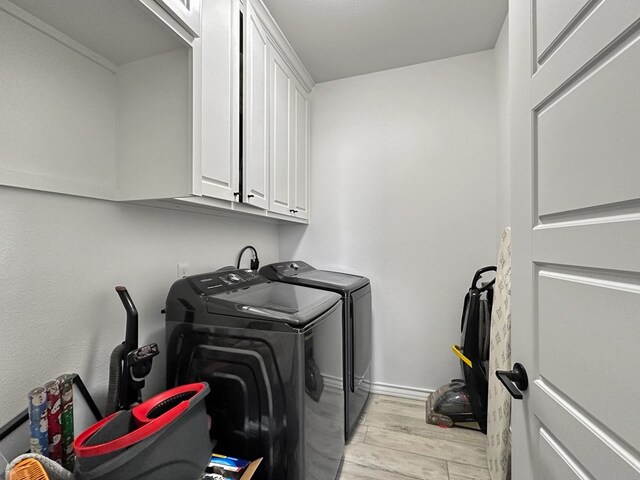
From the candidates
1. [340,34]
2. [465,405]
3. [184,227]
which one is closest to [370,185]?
[340,34]

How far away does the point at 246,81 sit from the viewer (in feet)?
4.85

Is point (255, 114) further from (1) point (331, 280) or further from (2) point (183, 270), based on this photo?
(1) point (331, 280)

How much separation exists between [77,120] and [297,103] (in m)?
1.57

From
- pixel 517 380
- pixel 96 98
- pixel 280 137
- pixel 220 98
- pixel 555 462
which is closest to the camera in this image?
pixel 555 462

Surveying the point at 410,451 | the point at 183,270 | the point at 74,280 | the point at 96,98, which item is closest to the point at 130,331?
the point at 74,280

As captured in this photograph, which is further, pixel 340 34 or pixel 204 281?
pixel 340 34

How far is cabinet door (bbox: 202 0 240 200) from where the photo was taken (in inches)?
45.9

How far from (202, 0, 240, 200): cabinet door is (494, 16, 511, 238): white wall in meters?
1.68

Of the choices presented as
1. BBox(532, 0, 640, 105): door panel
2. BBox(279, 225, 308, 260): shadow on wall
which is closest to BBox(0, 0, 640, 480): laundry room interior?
BBox(532, 0, 640, 105): door panel

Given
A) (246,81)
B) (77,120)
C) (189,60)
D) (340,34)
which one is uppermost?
(340,34)

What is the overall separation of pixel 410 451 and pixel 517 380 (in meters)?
1.20

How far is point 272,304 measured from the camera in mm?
1171

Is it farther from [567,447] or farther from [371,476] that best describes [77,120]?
[371,476]

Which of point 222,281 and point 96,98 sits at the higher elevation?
point 96,98
